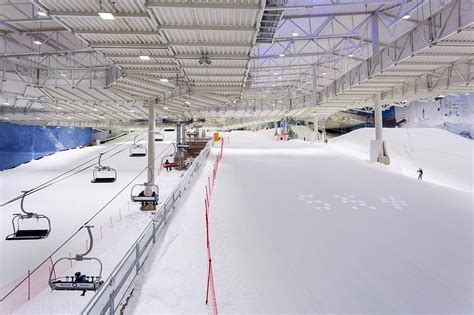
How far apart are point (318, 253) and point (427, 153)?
2417 cm

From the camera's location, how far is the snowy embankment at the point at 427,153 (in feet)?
67.1

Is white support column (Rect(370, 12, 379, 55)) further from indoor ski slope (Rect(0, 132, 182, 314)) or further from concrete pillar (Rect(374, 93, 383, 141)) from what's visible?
indoor ski slope (Rect(0, 132, 182, 314))

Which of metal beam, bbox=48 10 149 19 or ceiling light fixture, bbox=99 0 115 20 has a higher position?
metal beam, bbox=48 10 149 19

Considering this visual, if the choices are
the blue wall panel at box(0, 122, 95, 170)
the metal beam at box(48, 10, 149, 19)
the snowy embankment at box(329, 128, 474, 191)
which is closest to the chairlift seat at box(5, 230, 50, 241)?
the metal beam at box(48, 10, 149, 19)

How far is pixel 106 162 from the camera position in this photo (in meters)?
33.9

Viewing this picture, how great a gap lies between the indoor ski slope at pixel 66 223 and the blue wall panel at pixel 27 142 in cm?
136

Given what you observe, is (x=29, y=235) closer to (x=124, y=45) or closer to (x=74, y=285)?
(x=74, y=285)

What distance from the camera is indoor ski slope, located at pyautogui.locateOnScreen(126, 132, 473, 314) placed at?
5.73 meters

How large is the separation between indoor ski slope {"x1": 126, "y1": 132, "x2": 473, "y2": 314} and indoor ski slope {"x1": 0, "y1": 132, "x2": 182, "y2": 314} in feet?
16.1

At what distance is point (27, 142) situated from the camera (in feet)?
110

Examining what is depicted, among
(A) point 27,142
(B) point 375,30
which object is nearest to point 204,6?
(B) point 375,30

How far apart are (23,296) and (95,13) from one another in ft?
33.0

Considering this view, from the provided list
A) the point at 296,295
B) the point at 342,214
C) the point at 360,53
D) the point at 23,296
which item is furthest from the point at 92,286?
the point at 360,53

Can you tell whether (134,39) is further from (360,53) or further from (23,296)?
(360,53)
